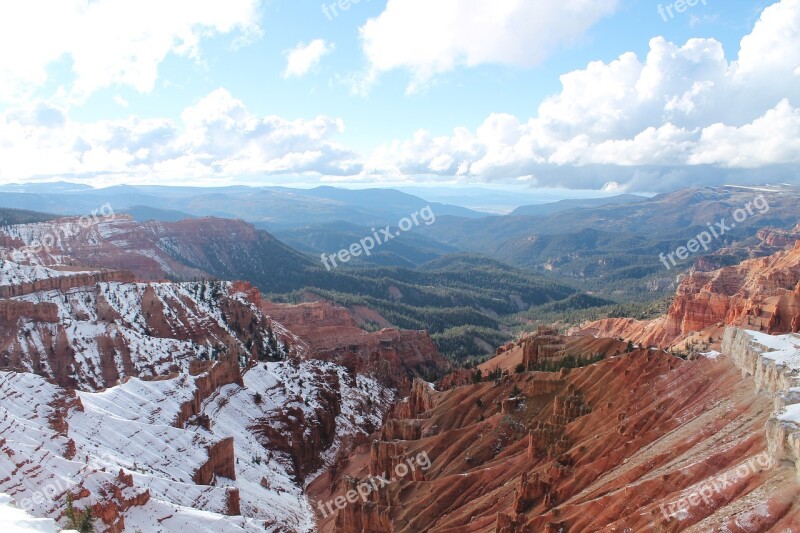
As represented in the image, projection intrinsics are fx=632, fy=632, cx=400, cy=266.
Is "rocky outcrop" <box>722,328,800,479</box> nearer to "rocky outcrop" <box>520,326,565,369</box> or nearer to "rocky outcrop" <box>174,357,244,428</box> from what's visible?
"rocky outcrop" <box>520,326,565,369</box>

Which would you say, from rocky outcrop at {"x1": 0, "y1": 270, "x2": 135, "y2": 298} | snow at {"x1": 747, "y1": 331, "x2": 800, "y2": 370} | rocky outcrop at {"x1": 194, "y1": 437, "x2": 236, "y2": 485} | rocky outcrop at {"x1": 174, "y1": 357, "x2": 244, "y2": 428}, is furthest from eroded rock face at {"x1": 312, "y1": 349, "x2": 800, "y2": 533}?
rocky outcrop at {"x1": 0, "y1": 270, "x2": 135, "y2": 298}

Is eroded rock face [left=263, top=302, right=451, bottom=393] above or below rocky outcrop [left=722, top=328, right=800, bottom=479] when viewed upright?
below

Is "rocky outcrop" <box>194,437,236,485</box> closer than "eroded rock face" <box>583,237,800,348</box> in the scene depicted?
Yes

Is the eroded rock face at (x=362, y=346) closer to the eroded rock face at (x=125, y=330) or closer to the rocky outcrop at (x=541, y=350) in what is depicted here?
the eroded rock face at (x=125, y=330)

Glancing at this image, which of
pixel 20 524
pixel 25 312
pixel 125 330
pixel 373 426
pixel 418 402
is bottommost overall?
pixel 373 426

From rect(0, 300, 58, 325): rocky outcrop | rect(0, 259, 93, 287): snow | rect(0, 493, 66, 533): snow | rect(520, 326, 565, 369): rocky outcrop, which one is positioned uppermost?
rect(0, 493, 66, 533): snow

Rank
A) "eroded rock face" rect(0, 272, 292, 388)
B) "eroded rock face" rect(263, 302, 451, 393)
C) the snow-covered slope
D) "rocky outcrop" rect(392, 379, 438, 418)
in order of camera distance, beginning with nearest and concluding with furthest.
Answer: the snow-covered slope, "rocky outcrop" rect(392, 379, 438, 418), "eroded rock face" rect(0, 272, 292, 388), "eroded rock face" rect(263, 302, 451, 393)

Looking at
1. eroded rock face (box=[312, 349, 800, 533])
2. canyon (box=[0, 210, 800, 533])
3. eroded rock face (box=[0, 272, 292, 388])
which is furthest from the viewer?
eroded rock face (box=[0, 272, 292, 388])

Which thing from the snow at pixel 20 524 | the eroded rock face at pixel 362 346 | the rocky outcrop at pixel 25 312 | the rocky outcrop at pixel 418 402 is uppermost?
the snow at pixel 20 524

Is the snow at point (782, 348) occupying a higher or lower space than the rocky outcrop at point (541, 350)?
higher

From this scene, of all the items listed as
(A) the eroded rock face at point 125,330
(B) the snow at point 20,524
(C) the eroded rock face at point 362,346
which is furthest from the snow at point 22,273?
(B) the snow at point 20,524

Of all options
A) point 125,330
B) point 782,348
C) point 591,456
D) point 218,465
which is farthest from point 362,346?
point 782,348

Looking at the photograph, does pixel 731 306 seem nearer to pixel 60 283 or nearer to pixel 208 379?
pixel 208 379
